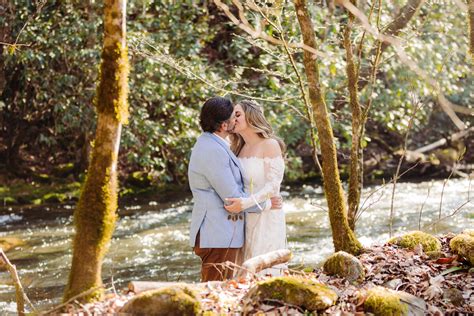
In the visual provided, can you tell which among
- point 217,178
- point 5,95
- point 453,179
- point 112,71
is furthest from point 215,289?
point 453,179

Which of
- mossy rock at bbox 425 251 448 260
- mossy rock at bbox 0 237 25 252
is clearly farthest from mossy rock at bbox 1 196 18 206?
mossy rock at bbox 425 251 448 260

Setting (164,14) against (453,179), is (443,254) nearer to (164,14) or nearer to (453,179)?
(164,14)

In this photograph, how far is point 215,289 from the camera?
15.4ft

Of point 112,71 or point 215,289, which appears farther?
point 215,289

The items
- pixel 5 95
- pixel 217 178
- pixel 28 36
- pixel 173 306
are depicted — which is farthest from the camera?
pixel 5 95

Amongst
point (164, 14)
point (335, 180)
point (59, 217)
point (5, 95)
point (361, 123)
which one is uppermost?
point (164, 14)

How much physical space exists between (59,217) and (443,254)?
1020cm

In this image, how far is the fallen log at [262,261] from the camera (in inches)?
196

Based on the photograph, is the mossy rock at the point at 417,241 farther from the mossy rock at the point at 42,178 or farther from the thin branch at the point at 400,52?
the mossy rock at the point at 42,178

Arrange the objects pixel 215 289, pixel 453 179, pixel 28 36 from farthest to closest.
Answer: pixel 453 179 → pixel 28 36 → pixel 215 289

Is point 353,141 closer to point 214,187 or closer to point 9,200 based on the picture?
point 214,187

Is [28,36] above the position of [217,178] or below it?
above

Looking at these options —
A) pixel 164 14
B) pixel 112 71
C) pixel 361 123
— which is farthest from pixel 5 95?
pixel 112 71

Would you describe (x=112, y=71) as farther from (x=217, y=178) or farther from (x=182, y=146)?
(x=182, y=146)
